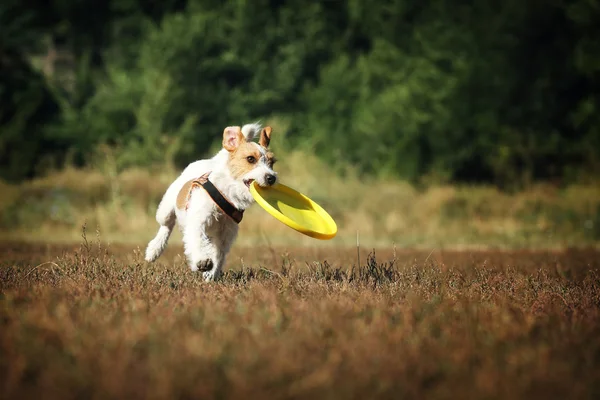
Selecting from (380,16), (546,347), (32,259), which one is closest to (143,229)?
(32,259)

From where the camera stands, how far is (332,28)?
44031 mm

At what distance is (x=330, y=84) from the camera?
1591 inches

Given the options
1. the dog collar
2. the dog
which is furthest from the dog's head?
the dog collar

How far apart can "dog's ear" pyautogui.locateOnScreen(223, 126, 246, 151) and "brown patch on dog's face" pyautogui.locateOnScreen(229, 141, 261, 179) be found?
10cm

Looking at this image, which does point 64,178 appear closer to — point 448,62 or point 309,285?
point 448,62

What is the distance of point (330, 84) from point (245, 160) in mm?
33139

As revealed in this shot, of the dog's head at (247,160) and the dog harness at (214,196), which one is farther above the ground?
the dog's head at (247,160)

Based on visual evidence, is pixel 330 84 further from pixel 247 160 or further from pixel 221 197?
pixel 221 197

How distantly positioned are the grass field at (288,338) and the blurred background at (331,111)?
11.5m

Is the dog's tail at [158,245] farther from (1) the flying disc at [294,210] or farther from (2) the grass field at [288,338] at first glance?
(1) the flying disc at [294,210]

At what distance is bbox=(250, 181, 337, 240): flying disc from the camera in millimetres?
7316

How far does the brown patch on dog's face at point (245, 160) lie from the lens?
781 centimetres

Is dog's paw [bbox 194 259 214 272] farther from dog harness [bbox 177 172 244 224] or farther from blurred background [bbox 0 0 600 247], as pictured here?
blurred background [bbox 0 0 600 247]

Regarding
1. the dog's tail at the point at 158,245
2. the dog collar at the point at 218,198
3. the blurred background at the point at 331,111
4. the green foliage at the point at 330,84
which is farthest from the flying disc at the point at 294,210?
the green foliage at the point at 330,84
